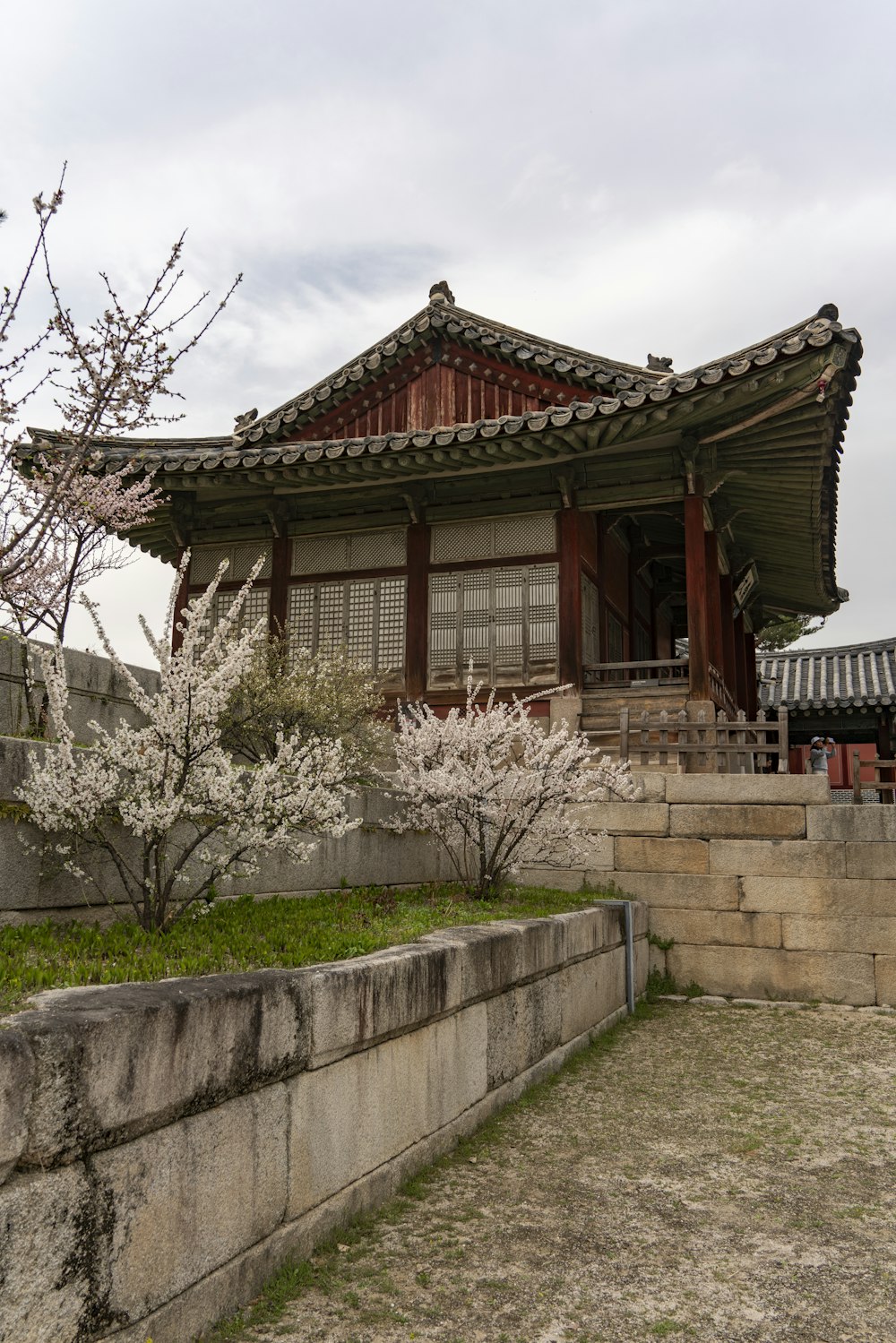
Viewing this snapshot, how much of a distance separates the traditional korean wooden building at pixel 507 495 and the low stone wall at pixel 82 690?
562cm

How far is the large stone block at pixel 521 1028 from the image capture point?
5250 mm

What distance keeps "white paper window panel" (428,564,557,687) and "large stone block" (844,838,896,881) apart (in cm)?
441

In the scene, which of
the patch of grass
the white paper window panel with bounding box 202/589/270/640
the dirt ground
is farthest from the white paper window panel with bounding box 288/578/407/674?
the dirt ground

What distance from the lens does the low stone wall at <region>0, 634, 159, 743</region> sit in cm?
607

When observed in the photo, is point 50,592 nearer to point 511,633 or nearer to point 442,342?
point 511,633

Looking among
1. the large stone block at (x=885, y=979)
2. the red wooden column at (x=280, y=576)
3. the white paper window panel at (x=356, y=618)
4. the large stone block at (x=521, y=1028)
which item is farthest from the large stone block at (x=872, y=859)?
the red wooden column at (x=280, y=576)

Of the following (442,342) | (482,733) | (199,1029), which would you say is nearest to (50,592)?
(482,733)

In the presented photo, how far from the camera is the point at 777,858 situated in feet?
30.0

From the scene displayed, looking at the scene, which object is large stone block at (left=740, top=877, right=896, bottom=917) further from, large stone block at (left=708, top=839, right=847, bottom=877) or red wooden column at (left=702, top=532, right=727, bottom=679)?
red wooden column at (left=702, top=532, right=727, bottom=679)

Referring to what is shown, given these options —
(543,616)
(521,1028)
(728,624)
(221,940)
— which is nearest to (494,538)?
(543,616)

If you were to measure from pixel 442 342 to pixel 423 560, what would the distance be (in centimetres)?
346

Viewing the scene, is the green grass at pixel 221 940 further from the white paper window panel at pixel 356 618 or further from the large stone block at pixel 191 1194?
the white paper window panel at pixel 356 618

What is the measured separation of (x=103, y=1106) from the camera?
8.36ft

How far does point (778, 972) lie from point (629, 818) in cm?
190
